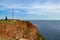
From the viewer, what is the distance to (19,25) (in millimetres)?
29000

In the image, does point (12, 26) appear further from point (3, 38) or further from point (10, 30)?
point (3, 38)

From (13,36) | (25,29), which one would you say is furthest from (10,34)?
(25,29)

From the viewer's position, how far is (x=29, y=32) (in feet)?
93.7

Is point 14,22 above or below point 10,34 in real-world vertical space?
above

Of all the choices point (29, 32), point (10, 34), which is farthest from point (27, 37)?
point (10, 34)

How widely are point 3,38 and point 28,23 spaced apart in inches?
195

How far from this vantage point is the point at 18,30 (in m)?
28.5

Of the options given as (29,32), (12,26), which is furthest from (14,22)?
(29,32)

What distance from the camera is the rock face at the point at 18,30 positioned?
2811 cm

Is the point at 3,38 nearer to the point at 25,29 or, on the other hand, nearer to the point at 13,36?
the point at 13,36

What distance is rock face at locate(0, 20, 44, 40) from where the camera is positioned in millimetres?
28109

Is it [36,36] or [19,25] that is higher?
[19,25]

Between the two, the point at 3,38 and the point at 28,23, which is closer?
the point at 3,38

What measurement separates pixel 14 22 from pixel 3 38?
133 inches
